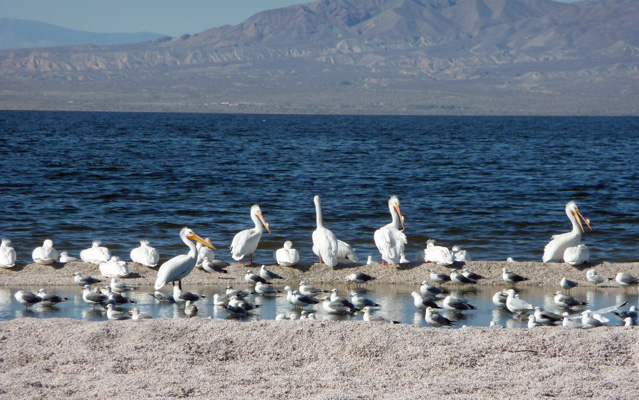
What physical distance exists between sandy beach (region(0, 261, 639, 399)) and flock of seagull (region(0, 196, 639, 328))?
164cm

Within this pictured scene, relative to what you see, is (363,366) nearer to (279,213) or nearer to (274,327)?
(274,327)

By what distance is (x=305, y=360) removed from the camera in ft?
26.7

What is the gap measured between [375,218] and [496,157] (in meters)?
32.1

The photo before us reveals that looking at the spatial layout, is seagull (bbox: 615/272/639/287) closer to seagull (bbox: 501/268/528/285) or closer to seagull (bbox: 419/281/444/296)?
seagull (bbox: 501/268/528/285)

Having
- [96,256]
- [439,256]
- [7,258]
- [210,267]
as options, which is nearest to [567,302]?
[439,256]

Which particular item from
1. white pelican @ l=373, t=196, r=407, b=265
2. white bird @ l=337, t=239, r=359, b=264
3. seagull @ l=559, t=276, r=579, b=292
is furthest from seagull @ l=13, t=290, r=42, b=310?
seagull @ l=559, t=276, r=579, b=292

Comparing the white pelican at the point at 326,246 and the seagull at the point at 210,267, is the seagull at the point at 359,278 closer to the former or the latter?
the white pelican at the point at 326,246

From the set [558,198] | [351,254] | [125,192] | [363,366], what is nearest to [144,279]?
[351,254]

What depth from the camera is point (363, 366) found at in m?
7.92

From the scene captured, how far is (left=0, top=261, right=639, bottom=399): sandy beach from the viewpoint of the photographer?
7.11 m

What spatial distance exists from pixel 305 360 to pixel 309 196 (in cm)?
2155

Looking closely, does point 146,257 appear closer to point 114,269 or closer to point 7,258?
point 114,269

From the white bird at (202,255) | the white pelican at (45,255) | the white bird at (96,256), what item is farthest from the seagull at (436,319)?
the white pelican at (45,255)

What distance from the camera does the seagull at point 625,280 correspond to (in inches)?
516
